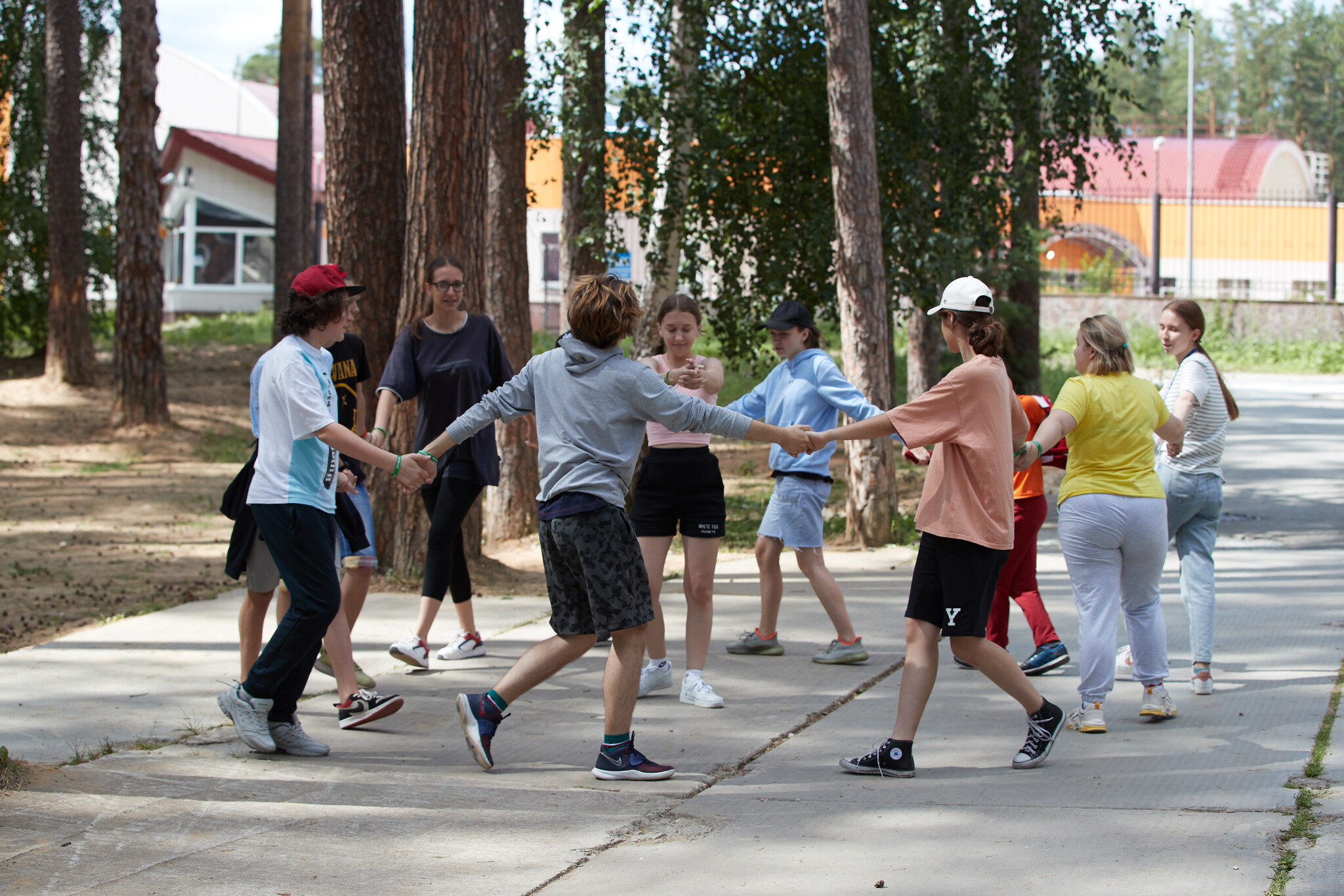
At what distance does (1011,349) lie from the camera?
54.6 feet

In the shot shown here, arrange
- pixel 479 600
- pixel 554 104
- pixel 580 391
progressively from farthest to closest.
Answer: pixel 554 104 < pixel 479 600 < pixel 580 391

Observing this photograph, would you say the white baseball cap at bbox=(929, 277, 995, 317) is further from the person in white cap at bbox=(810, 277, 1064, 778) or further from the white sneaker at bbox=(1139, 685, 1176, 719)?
the white sneaker at bbox=(1139, 685, 1176, 719)

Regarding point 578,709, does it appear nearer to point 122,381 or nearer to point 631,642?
point 631,642

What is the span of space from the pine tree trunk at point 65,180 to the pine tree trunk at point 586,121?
404 inches

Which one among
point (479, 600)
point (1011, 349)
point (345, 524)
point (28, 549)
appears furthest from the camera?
point (1011, 349)

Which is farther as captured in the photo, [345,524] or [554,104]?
[554,104]

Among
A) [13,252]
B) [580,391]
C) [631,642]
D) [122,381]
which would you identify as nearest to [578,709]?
[631,642]

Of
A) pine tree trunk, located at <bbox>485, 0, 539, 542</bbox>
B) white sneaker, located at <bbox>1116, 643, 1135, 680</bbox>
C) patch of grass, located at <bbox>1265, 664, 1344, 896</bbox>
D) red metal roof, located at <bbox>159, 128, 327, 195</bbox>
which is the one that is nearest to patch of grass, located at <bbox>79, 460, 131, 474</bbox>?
pine tree trunk, located at <bbox>485, 0, 539, 542</bbox>

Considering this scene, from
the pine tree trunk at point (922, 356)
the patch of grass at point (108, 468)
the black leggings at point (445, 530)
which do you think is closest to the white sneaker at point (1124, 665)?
the black leggings at point (445, 530)

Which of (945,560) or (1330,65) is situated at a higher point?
(1330,65)

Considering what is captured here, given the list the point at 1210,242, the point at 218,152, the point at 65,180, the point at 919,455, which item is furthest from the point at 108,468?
the point at 1210,242

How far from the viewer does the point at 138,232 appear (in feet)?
54.6

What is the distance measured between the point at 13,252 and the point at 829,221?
1622cm

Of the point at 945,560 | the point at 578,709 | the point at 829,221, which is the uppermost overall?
the point at 829,221
